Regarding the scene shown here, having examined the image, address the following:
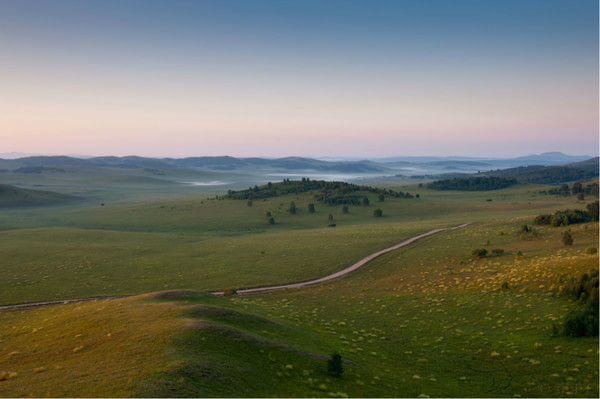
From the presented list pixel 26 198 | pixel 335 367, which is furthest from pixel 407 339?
pixel 26 198

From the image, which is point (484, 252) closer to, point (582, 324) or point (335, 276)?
point (335, 276)

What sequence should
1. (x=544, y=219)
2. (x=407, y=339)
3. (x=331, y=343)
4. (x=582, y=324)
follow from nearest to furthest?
(x=582, y=324) < (x=331, y=343) < (x=407, y=339) < (x=544, y=219)

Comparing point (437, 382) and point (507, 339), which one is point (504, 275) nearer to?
A: point (507, 339)

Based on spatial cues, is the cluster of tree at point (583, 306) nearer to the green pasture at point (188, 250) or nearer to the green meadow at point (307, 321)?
the green meadow at point (307, 321)

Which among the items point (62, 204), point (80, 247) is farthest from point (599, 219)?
point (62, 204)

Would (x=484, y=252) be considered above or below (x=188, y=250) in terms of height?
above

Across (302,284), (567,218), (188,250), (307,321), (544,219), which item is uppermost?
(567,218)
